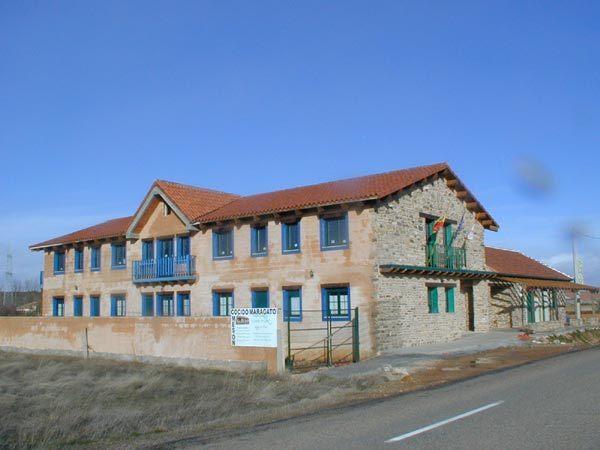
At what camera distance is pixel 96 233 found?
1382 inches

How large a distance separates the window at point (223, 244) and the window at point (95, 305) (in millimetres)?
9193

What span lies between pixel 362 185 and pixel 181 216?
8.63 meters

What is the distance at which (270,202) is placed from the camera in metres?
28.1

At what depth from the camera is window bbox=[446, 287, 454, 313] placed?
28.7 metres

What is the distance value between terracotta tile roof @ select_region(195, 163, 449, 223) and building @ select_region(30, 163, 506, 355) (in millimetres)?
85

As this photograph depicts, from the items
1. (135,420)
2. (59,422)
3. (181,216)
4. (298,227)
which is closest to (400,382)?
(135,420)

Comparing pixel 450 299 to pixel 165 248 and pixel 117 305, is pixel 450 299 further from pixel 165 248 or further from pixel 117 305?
pixel 117 305

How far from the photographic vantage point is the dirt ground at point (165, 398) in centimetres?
1061

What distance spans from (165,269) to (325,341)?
34.9 ft

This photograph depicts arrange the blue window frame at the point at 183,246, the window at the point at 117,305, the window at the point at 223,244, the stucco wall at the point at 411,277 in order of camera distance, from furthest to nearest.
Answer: the window at the point at 117,305 < the blue window frame at the point at 183,246 < the window at the point at 223,244 < the stucco wall at the point at 411,277

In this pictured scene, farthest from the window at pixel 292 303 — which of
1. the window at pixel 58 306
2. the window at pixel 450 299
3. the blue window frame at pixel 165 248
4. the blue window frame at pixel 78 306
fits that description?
the window at pixel 58 306

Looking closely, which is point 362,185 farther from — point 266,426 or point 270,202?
point 266,426

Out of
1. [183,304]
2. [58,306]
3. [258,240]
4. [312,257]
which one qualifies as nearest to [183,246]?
[183,304]

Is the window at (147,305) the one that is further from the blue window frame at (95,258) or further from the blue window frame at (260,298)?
the blue window frame at (260,298)
